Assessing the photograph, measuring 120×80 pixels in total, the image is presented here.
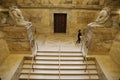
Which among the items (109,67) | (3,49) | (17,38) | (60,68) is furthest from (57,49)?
(109,67)

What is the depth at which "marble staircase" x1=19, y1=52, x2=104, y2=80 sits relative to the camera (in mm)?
9102

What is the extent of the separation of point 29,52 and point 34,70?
1.43m

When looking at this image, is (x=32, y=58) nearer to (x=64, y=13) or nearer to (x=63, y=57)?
(x=63, y=57)

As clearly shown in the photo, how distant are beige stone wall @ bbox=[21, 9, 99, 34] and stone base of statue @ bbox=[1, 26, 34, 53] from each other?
13.7ft

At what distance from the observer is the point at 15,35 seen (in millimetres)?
10250

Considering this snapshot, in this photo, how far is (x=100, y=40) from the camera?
33.8 feet

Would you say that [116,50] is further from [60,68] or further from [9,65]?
[9,65]

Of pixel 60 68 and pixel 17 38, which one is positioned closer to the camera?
pixel 60 68

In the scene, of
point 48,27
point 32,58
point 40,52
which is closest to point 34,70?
point 32,58

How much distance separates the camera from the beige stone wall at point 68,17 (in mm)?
14273

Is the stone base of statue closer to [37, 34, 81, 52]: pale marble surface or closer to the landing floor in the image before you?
the landing floor

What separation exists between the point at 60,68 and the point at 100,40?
3.02 metres

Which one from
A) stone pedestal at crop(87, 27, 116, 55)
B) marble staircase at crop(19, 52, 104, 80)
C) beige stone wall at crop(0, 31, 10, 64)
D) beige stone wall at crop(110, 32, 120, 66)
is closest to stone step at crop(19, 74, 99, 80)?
marble staircase at crop(19, 52, 104, 80)

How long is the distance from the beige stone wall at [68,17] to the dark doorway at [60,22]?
1.69 feet
